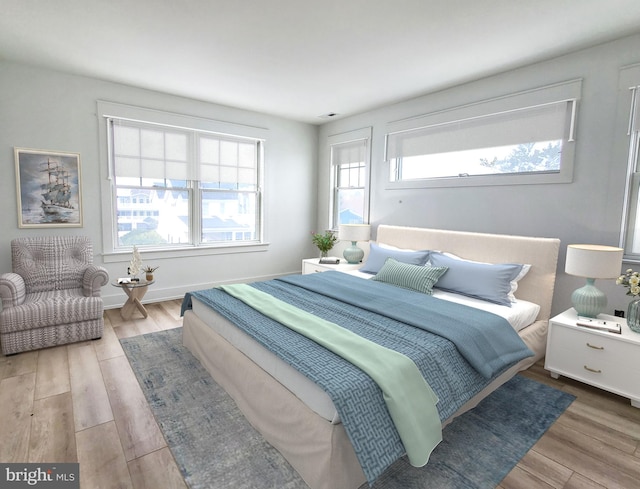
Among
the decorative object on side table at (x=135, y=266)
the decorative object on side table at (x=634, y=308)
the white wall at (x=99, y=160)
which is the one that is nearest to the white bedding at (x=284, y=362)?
the decorative object on side table at (x=634, y=308)

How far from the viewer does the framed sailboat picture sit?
3.62m

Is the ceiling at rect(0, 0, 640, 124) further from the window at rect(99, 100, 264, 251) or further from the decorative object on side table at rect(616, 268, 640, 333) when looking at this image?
the decorative object on side table at rect(616, 268, 640, 333)

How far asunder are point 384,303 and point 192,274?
10.4 feet

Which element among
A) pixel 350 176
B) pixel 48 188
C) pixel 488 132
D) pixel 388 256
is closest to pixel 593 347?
pixel 388 256

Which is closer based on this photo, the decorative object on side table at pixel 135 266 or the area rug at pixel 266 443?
the area rug at pixel 266 443

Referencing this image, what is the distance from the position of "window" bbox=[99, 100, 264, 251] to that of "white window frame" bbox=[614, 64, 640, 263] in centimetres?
425

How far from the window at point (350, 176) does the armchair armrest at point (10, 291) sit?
156 inches

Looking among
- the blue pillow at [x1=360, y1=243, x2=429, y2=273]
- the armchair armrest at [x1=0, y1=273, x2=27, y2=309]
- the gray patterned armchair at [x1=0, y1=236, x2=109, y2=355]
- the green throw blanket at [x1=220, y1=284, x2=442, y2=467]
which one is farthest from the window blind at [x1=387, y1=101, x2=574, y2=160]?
the armchair armrest at [x1=0, y1=273, x2=27, y2=309]

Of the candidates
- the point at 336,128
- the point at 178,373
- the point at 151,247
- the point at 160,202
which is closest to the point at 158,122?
the point at 160,202

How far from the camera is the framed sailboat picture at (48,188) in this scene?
11.9ft

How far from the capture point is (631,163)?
109 inches
